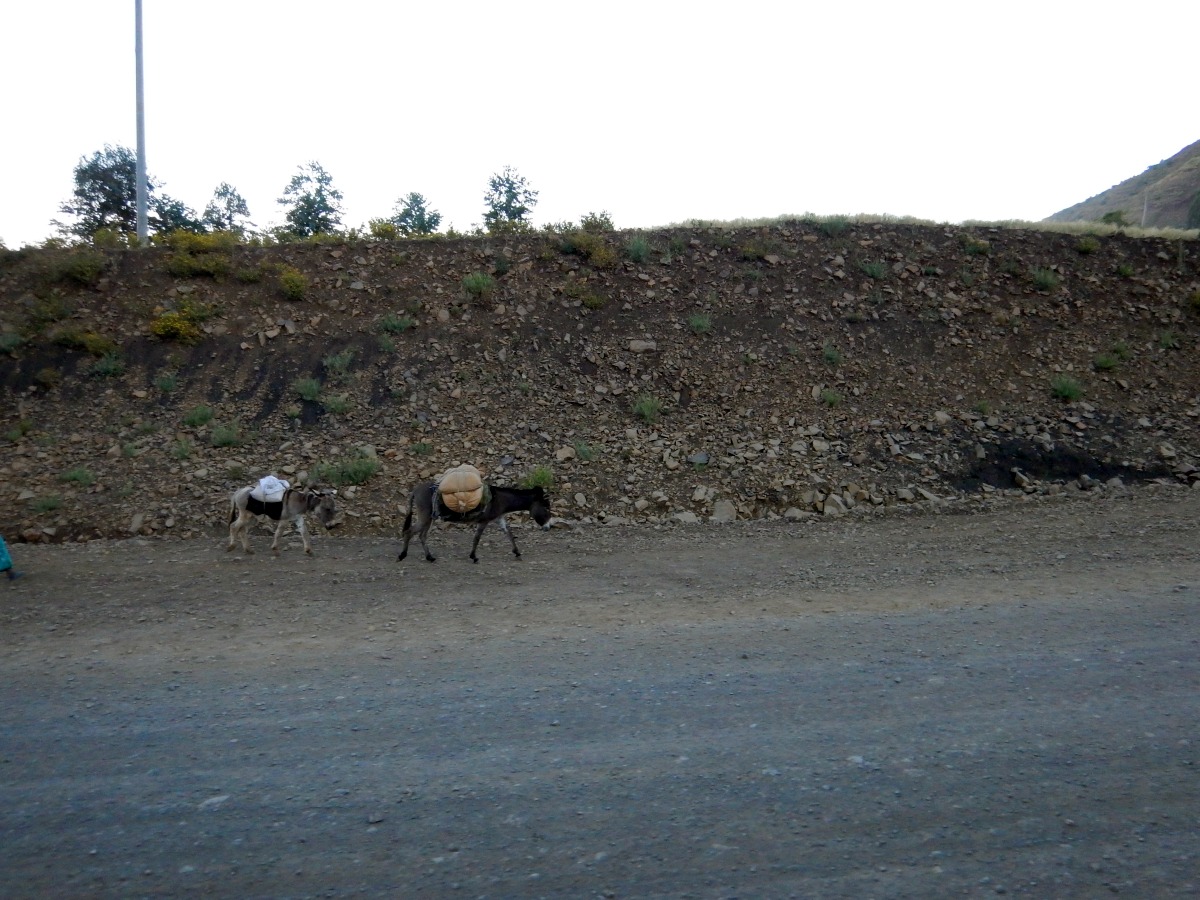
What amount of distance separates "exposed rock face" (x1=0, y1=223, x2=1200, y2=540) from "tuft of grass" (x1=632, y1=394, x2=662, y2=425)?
0.07 m

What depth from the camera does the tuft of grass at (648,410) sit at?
53.3 ft

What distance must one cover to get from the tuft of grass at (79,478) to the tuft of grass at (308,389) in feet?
13.5

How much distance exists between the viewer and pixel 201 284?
20.5m

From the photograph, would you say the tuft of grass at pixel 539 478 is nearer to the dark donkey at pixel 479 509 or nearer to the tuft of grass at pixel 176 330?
the dark donkey at pixel 479 509

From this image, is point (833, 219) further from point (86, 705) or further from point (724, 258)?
point (86, 705)

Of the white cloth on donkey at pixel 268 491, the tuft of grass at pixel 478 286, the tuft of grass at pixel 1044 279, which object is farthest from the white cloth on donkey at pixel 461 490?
the tuft of grass at pixel 1044 279

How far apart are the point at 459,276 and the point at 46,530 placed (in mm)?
10839

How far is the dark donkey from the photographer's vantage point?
10.8 meters

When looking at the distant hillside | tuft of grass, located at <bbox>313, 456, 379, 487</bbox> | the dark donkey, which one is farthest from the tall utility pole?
the distant hillside

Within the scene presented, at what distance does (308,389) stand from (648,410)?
23.1ft

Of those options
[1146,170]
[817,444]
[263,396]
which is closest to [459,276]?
[263,396]

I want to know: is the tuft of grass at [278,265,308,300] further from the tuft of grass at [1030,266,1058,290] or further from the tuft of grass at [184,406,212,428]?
the tuft of grass at [1030,266,1058,290]

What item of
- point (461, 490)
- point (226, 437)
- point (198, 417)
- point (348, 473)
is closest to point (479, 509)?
point (461, 490)

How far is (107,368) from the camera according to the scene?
58.2ft
